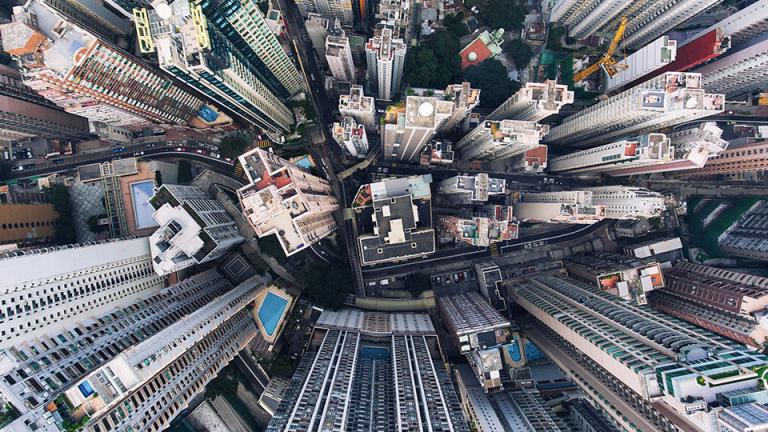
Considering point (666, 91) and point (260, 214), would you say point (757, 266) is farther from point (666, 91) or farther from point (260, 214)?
point (260, 214)

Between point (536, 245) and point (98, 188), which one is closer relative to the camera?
point (98, 188)

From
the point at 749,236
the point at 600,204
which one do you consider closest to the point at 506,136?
the point at 600,204

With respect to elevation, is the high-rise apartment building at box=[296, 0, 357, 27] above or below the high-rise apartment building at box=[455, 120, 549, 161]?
above

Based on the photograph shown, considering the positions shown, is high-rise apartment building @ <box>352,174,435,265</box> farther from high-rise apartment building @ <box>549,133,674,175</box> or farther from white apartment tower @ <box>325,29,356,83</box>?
high-rise apartment building @ <box>549,133,674,175</box>

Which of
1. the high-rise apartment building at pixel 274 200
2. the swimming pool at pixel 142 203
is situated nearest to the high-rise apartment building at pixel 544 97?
the high-rise apartment building at pixel 274 200

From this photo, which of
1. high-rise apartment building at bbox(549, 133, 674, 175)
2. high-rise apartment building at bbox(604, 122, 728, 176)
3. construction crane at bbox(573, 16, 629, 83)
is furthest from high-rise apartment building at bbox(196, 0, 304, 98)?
high-rise apartment building at bbox(604, 122, 728, 176)

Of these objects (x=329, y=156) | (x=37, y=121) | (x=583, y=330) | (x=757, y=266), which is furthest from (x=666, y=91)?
(x=37, y=121)
